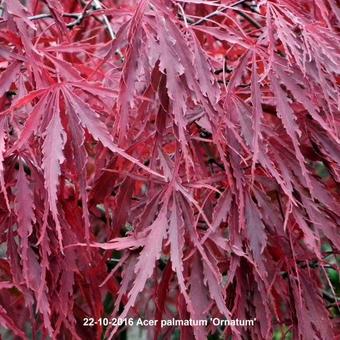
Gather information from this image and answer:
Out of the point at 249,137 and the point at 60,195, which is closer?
the point at 249,137

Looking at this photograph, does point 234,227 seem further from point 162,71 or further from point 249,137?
point 162,71

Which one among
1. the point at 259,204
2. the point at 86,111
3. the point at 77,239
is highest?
the point at 86,111

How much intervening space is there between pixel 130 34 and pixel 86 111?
0.11m

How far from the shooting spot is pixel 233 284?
934 millimetres

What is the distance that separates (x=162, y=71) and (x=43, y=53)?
231mm

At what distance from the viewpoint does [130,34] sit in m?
0.84

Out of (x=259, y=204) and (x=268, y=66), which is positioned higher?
(x=268, y=66)

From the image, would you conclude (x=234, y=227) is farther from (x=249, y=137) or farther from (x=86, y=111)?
(x=86, y=111)

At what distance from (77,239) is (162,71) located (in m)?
0.30

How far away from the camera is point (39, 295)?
0.83 m

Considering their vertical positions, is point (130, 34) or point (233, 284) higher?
point (130, 34)

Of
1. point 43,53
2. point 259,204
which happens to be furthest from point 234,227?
point 43,53

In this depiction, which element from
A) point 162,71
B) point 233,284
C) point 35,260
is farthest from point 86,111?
point 233,284

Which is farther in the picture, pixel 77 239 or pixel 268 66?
pixel 77 239
